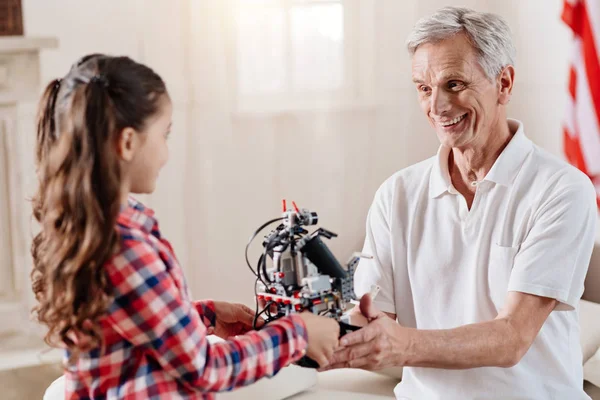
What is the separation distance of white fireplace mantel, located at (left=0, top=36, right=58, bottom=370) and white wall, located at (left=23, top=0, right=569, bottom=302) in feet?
0.35

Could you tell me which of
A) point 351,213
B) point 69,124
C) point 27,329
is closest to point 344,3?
point 351,213

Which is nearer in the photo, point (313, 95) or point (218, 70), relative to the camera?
point (218, 70)

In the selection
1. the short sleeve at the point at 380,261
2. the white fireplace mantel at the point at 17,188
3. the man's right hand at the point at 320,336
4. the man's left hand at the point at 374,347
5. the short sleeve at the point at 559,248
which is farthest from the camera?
the white fireplace mantel at the point at 17,188

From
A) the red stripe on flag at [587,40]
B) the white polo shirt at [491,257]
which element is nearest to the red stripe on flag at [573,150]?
the red stripe on flag at [587,40]

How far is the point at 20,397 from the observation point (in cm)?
313

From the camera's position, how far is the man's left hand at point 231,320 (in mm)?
1398

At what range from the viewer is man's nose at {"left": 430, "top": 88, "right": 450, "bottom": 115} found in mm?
1639

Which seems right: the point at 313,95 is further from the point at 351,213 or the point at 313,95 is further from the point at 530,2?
the point at 530,2

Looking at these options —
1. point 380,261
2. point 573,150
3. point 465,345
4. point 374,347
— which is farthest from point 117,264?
point 573,150

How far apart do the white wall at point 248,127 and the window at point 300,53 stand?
0.08 meters

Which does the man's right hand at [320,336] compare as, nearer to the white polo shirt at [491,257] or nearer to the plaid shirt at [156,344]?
the plaid shirt at [156,344]

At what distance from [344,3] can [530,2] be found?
85 cm

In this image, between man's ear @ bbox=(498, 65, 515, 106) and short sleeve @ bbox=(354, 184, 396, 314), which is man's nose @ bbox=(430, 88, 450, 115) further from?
short sleeve @ bbox=(354, 184, 396, 314)

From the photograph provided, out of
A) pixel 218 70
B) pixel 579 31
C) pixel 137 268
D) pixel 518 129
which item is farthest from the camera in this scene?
pixel 218 70
